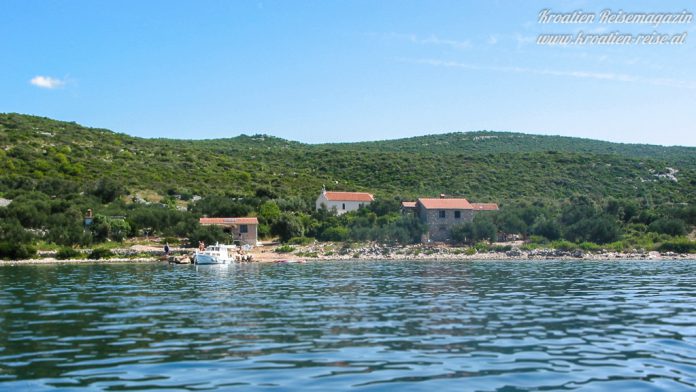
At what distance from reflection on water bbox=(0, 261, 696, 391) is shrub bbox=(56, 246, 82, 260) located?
64.0 ft

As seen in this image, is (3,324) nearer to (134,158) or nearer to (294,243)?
(294,243)

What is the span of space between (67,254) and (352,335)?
38.4 metres

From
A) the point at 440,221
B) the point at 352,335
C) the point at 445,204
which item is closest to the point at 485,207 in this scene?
the point at 445,204

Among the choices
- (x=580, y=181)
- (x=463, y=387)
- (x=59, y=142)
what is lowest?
(x=463, y=387)

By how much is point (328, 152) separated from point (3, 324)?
10008 centimetres

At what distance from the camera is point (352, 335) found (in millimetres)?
15367

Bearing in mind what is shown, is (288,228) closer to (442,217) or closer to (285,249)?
(285,249)

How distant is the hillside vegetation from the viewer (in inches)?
2260

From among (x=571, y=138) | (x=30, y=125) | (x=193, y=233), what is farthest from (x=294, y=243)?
(x=571, y=138)

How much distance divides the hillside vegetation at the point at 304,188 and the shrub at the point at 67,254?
197 cm

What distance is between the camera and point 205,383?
10812 mm

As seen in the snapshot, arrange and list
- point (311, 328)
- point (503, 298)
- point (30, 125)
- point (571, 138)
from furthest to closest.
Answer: point (571, 138) → point (30, 125) → point (503, 298) → point (311, 328)

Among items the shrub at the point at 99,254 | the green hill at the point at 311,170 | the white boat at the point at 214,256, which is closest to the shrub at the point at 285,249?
the white boat at the point at 214,256

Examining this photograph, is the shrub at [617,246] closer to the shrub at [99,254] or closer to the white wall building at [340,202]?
the white wall building at [340,202]
